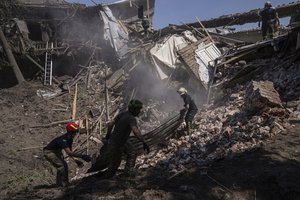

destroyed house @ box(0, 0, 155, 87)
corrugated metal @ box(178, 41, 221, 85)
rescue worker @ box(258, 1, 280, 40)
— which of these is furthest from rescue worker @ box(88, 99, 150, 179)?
destroyed house @ box(0, 0, 155, 87)

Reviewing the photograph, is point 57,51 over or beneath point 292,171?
over

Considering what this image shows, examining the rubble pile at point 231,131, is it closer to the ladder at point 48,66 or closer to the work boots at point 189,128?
the work boots at point 189,128

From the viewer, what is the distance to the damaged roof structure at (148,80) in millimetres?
9031

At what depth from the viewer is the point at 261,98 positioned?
363 inches

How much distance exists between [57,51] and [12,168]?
934 centimetres

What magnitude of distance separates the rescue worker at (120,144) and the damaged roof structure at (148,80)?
0.73m

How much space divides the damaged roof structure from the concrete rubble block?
0.10ft

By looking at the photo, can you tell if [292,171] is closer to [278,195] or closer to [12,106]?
[278,195]

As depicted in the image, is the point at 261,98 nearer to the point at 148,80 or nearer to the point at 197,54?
the point at 197,54

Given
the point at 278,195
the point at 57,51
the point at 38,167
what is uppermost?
the point at 57,51

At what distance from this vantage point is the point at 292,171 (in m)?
6.22

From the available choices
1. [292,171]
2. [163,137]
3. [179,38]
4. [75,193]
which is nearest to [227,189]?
[292,171]

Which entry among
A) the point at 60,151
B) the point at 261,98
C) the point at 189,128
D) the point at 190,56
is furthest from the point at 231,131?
the point at 190,56

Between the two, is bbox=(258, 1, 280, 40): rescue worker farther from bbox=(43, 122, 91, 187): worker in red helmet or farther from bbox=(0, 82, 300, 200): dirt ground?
bbox=(43, 122, 91, 187): worker in red helmet
